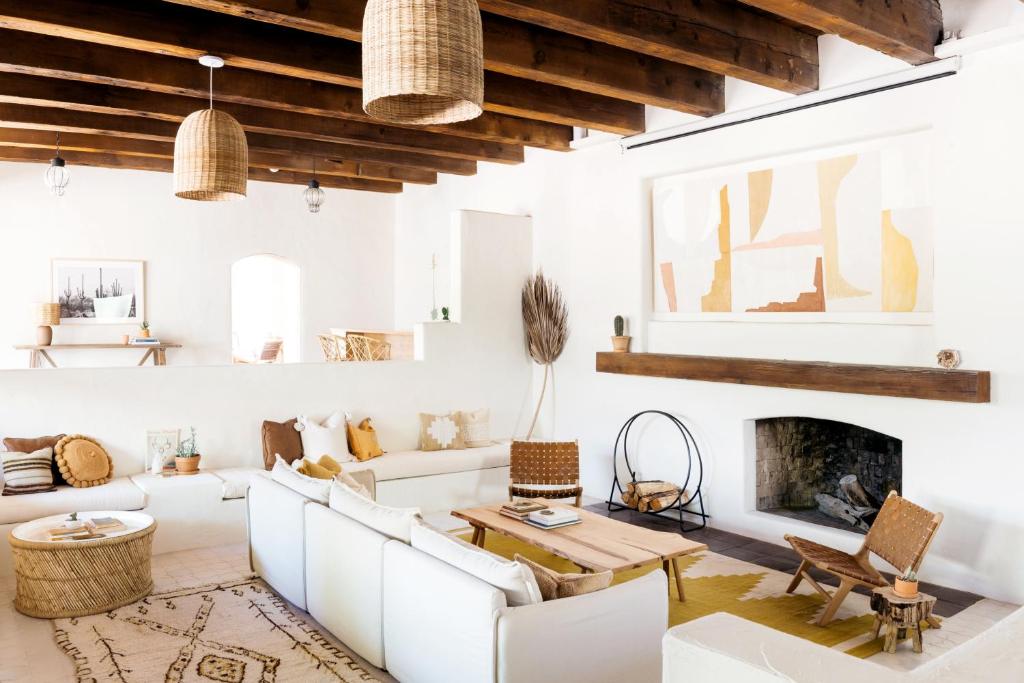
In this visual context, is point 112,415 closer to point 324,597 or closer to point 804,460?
point 324,597

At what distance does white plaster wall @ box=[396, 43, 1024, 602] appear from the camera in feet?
14.9

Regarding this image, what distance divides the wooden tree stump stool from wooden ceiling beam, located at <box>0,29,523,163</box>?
15.0ft

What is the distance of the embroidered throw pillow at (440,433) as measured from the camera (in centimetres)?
716

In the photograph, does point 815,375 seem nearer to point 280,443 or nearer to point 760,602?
point 760,602

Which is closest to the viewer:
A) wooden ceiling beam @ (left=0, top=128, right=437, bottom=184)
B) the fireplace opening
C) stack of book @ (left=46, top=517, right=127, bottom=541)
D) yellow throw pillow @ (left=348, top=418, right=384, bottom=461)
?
stack of book @ (left=46, top=517, right=127, bottom=541)

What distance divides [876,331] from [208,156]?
165 inches

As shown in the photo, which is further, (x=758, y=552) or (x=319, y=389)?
(x=319, y=389)

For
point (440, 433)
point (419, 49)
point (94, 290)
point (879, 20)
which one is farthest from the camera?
point (94, 290)

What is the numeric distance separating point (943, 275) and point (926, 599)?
200 cm

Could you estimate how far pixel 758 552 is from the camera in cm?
555

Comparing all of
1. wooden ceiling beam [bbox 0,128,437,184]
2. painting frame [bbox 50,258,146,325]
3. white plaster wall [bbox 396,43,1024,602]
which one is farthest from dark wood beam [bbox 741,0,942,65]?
painting frame [bbox 50,258,146,325]

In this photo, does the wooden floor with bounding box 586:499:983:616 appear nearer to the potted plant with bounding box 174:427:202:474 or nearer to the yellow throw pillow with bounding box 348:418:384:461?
the yellow throw pillow with bounding box 348:418:384:461

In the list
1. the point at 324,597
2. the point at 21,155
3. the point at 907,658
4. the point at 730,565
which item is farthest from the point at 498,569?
the point at 21,155

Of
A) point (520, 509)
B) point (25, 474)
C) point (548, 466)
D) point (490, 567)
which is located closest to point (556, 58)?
point (520, 509)
